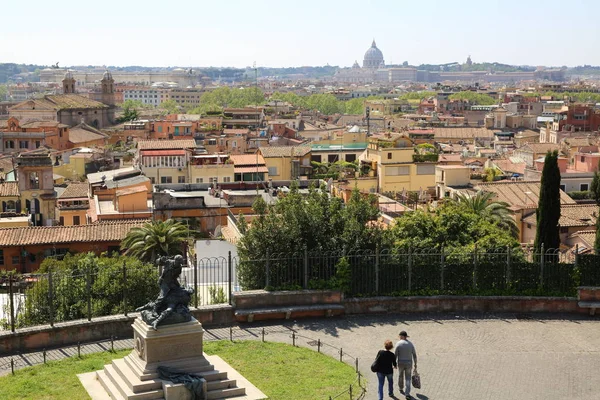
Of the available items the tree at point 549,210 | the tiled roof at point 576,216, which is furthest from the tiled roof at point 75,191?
the tree at point 549,210

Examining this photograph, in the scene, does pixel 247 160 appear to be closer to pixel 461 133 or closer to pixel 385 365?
pixel 385 365

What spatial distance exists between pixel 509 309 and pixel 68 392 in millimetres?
9494

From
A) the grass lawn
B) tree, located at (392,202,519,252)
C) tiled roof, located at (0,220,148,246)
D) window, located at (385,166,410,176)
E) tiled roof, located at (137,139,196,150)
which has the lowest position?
tiled roof, located at (0,220,148,246)

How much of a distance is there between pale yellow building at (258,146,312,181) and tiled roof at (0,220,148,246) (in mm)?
21072

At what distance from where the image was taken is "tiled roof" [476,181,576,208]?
3575cm

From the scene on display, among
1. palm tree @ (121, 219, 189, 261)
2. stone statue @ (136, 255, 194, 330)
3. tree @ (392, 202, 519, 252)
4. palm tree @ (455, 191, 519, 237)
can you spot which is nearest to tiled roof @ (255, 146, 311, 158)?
palm tree @ (455, 191, 519, 237)

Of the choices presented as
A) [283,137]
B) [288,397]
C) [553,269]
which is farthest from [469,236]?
[283,137]

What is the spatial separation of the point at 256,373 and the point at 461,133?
79.7 meters

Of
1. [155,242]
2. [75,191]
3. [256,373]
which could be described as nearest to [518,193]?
[155,242]

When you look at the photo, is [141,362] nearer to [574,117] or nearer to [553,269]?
[553,269]

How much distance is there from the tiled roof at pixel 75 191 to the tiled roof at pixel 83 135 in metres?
38.6

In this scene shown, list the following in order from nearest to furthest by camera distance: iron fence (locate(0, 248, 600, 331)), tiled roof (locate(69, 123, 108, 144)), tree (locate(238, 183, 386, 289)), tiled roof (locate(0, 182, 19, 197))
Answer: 1. iron fence (locate(0, 248, 600, 331))
2. tree (locate(238, 183, 386, 289))
3. tiled roof (locate(0, 182, 19, 197))
4. tiled roof (locate(69, 123, 108, 144))

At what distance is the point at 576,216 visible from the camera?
3300 cm

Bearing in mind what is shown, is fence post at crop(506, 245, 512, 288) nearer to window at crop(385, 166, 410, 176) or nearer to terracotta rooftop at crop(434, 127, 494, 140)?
window at crop(385, 166, 410, 176)
